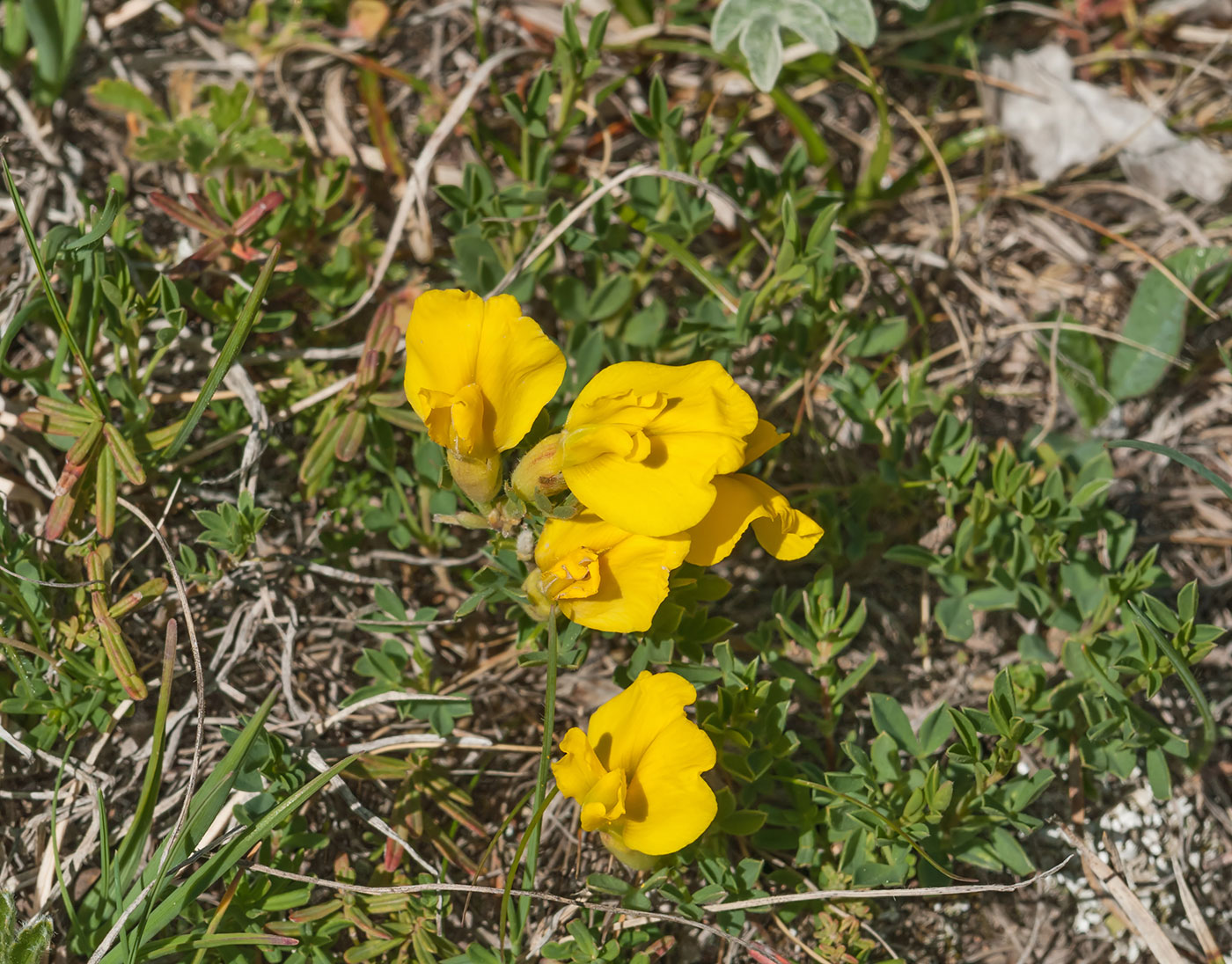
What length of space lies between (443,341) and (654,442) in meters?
0.53

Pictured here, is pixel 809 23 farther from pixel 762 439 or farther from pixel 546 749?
pixel 546 749

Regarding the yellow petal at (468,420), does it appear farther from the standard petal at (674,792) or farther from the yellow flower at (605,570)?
the standard petal at (674,792)

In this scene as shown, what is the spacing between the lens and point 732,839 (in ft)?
9.87

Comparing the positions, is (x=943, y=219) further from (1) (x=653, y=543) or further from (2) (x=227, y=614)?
(2) (x=227, y=614)

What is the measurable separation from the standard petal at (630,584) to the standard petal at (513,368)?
1.21ft

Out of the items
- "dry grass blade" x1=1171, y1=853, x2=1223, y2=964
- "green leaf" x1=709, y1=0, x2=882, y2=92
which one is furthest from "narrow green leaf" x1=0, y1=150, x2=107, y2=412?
"dry grass blade" x1=1171, y1=853, x2=1223, y2=964

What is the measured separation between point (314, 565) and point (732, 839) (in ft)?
4.88

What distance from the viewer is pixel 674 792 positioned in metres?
2.31

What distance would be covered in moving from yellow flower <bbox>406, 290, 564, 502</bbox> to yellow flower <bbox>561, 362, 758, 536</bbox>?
144 millimetres

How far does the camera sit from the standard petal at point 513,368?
7.61 ft

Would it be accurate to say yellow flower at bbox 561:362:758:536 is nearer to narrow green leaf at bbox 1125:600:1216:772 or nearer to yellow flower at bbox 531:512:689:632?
yellow flower at bbox 531:512:689:632

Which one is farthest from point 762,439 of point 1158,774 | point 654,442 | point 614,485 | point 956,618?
point 1158,774

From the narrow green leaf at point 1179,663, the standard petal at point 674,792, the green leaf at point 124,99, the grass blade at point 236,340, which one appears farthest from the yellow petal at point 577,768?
the green leaf at point 124,99

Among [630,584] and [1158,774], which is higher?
[630,584]
